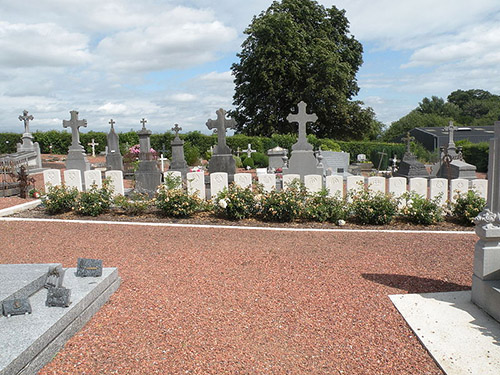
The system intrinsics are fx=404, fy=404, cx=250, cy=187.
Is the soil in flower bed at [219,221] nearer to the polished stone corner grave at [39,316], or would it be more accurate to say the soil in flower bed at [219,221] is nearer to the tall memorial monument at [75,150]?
the polished stone corner grave at [39,316]

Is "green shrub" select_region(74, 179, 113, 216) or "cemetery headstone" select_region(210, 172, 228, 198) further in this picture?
"cemetery headstone" select_region(210, 172, 228, 198)

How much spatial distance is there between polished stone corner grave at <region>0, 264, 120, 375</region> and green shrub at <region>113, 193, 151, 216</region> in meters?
4.36

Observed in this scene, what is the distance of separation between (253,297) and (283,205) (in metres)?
4.01

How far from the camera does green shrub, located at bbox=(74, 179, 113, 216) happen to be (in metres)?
8.62

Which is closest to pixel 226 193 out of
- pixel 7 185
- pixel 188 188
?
pixel 188 188

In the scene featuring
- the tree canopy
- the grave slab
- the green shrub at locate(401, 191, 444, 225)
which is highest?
the tree canopy

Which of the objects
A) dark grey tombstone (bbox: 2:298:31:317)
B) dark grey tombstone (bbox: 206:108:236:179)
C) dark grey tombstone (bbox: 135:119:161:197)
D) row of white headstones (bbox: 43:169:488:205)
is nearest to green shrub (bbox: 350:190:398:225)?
row of white headstones (bbox: 43:169:488:205)

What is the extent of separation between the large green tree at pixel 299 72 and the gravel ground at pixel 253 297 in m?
23.4

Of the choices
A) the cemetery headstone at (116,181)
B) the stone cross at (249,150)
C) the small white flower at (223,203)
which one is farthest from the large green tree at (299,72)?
the small white flower at (223,203)

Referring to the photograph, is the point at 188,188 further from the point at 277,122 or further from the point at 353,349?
the point at 277,122

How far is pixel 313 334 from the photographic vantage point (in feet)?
11.5

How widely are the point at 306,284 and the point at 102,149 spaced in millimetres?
30702

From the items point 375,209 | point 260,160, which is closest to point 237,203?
point 375,209

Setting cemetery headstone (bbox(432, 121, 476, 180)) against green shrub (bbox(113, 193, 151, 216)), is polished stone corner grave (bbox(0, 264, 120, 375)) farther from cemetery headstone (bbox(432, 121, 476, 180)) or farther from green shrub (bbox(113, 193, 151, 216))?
cemetery headstone (bbox(432, 121, 476, 180))
